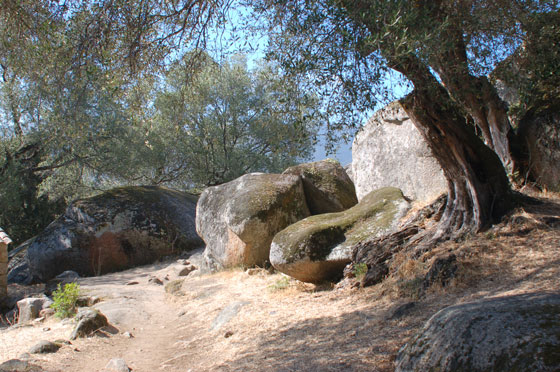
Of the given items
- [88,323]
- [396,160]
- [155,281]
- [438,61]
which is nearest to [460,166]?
[438,61]

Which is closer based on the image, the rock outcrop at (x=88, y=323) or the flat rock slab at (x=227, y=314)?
the rock outcrop at (x=88, y=323)

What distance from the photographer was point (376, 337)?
445cm

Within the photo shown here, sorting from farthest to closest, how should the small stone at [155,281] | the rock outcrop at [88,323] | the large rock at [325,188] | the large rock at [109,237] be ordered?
1. the large rock at [109,237]
2. the small stone at [155,281]
3. the large rock at [325,188]
4. the rock outcrop at [88,323]

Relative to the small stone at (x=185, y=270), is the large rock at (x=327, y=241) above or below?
above

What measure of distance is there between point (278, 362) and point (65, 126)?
19.5ft

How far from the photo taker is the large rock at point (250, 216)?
34.4 ft

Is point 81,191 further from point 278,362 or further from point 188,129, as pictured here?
point 278,362

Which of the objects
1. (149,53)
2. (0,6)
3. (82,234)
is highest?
(0,6)

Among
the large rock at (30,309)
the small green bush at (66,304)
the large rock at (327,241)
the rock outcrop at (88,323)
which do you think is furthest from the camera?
the large rock at (30,309)

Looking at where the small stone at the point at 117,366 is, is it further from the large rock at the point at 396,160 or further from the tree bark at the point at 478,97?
the large rock at the point at 396,160

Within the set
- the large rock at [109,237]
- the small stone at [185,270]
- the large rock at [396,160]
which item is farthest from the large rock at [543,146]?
the large rock at [109,237]

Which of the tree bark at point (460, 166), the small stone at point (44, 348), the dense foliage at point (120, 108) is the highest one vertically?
the dense foliage at point (120, 108)

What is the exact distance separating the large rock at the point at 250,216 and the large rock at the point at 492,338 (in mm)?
7447

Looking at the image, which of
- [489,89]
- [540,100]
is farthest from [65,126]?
[540,100]
